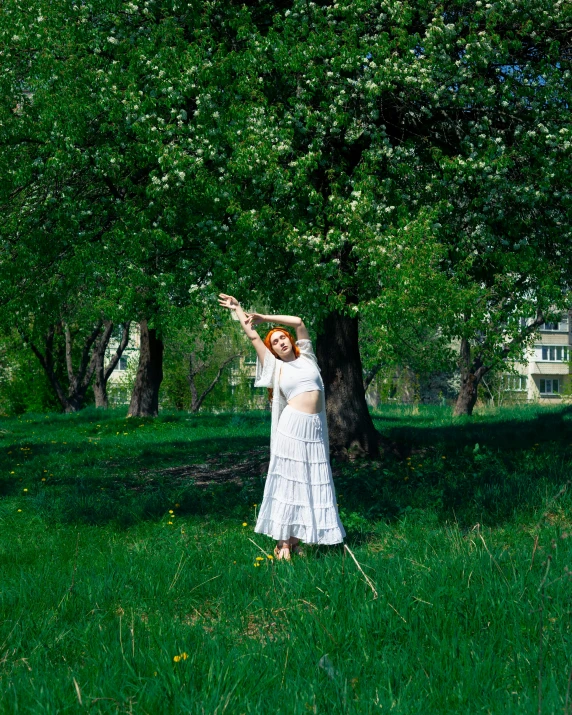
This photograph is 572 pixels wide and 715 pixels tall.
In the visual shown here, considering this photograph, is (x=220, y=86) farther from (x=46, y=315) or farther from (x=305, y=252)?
(x=46, y=315)

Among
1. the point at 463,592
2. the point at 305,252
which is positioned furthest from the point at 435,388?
the point at 463,592

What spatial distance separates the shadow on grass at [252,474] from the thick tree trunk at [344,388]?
2.10ft

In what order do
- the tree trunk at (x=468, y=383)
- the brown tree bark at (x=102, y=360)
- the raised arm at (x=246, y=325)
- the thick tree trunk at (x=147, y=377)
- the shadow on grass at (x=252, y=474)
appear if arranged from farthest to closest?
1. the brown tree bark at (x=102, y=360)
2. the tree trunk at (x=468, y=383)
3. the thick tree trunk at (x=147, y=377)
4. the shadow on grass at (x=252, y=474)
5. the raised arm at (x=246, y=325)

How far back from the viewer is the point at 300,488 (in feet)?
24.5

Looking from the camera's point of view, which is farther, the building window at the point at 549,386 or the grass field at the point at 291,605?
the building window at the point at 549,386

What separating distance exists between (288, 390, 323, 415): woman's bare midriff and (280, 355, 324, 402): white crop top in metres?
0.03

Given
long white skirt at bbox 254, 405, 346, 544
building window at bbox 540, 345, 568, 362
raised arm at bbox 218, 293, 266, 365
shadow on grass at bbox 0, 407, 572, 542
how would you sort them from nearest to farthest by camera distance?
long white skirt at bbox 254, 405, 346, 544, raised arm at bbox 218, 293, 266, 365, shadow on grass at bbox 0, 407, 572, 542, building window at bbox 540, 345, 568, 362

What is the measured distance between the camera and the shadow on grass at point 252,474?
31.3 ft

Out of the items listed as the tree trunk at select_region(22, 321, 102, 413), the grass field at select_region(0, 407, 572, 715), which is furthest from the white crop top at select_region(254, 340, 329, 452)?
the tree trunk at select_region(22, 321, 102, 413)

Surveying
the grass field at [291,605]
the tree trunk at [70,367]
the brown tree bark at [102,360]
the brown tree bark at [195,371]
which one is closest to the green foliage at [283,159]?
the grass field at [291,605]

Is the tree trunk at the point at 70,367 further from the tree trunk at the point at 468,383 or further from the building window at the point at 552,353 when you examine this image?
the building window at the point at 552,353

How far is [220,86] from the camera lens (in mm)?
11656

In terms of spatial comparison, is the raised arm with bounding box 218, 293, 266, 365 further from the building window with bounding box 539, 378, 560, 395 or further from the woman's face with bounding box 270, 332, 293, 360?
the building window with bounding box 539, 378, 560, 395

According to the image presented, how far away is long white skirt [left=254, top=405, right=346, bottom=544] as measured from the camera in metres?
7.34
